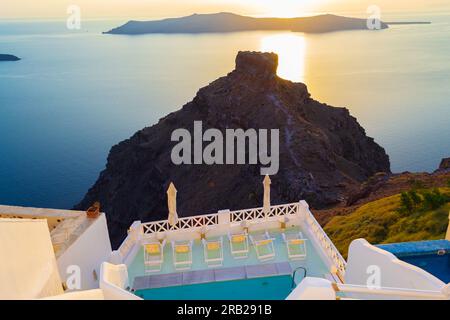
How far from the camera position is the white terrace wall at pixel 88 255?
31.4ft

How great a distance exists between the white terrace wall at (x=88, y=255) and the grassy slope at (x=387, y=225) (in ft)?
34.2

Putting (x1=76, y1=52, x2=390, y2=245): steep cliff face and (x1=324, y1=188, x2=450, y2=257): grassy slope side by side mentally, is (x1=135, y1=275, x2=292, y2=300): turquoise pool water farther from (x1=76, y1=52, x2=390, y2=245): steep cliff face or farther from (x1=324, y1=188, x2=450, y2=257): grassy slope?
(x1=76, y1=52, x2=390, y2=245): steep cliff face

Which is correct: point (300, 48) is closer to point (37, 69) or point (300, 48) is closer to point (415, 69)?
point (415, 69)

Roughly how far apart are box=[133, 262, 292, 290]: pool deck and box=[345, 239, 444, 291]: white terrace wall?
7.52 ft

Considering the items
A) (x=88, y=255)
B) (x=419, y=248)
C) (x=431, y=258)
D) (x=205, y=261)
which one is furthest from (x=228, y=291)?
(x=431, y=258)

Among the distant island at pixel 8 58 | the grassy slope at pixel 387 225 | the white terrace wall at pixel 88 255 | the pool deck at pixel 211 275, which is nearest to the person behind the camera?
the white terrace wall at pixel 88 255

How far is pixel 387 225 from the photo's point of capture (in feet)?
62.4

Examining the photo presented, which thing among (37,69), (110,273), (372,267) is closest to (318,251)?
(372,267)

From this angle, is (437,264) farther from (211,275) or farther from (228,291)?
(211,275)

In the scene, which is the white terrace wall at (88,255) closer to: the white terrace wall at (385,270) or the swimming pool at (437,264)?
the white terrace wall at (385,270)

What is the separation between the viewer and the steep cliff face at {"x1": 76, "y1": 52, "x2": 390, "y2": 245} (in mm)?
46500

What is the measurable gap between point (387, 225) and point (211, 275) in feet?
35.6

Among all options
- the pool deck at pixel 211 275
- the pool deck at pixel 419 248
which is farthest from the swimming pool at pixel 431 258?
the pool deck at pixel 211 275

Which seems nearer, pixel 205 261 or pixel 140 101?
pixel 205 261
